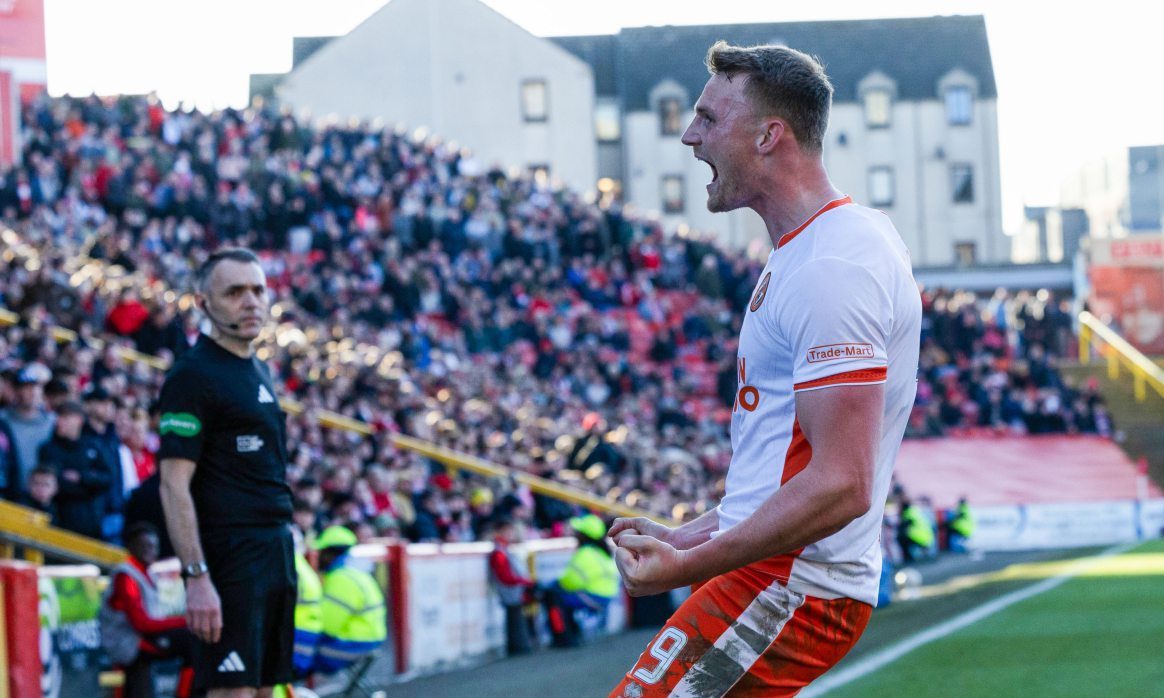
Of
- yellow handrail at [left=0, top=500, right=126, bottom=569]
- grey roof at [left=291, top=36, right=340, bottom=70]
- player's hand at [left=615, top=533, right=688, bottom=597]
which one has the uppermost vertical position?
grey roof at [left=291, top=36, right=340, bottom=70]

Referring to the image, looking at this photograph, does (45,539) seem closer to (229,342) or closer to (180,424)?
(229,342)

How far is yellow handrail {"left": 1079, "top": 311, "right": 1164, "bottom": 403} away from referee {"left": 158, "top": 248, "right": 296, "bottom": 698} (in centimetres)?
4109

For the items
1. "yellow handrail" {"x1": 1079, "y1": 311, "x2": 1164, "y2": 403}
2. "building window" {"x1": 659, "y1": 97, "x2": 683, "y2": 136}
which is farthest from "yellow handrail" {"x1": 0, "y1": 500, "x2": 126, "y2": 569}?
"building window" {"x1": 659, "y1": 97, "x2": 683, "y2": 136}

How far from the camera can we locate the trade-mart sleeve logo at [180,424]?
20.2 feet

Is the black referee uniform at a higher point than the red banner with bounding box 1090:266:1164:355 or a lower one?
higher

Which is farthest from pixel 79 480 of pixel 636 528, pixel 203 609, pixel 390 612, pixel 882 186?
pixel 882 186

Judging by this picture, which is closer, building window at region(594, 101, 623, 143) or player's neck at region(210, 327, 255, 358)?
player's neck at region(210, 327, 255, 358)

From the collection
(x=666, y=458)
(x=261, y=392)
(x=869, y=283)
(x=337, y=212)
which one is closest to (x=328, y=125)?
(x=337, y=212)

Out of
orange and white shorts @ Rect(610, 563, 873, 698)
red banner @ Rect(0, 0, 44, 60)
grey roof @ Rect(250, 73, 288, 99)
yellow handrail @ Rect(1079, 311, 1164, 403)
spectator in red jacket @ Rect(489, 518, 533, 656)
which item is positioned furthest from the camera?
grey roof @ Rect(250, 73, 288, 99)

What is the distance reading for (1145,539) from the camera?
109 feet

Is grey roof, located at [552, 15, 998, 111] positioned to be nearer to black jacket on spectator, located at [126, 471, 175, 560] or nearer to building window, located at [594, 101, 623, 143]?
building window, located at [594, 101, 623, 143]

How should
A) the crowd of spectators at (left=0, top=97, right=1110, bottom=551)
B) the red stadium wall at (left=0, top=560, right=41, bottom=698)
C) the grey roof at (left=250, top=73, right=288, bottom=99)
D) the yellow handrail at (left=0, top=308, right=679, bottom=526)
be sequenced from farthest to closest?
the grey roof at (left=250, top=73, right=288, bottom=99)
the yellow handrail at (left=0, top=308, right=679, bottom=526)
the crowd of spectators at (left=0, top=97, right=1110, bottom=551)
the red stadium wall at (left=0, top=560, right=41, bottom=698)

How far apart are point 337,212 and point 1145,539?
16.6 metres

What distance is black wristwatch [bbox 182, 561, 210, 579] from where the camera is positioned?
6047mm
